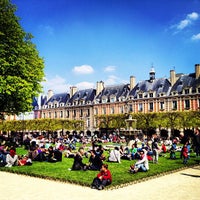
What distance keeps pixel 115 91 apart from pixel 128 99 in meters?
5.65

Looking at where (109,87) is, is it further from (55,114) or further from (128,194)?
(128,194)

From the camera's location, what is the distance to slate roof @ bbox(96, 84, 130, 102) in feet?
203

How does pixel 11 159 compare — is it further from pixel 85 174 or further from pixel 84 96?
pixel 84 96

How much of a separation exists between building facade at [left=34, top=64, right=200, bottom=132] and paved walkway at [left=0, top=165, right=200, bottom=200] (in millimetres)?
39889

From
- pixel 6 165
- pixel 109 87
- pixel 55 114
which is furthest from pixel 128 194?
pixel 55 114

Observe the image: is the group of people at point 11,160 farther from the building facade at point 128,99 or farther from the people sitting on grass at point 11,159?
the building facade at point 128,99

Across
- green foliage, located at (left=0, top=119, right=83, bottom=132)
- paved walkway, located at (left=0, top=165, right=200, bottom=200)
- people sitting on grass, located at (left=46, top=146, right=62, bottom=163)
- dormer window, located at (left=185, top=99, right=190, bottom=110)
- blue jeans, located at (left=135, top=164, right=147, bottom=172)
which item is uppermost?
A: dormer window, located at (left=185, top=99, right=190, bottom=110)

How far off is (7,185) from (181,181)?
302 inches

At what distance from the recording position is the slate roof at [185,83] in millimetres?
50522

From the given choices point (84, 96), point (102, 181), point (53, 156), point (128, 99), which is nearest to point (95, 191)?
point (102, 181)

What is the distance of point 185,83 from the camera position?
5194 centimetres

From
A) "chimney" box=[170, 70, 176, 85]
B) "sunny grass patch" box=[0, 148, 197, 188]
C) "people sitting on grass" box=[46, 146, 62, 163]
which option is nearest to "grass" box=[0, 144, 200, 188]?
"sunny grass patch" box=[0, 148, 197, 188]

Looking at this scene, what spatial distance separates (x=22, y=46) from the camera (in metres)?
24.2

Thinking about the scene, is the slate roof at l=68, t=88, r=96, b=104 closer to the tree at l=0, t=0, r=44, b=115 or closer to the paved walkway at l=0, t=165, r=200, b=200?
the tree at l=0, t=0, r=44, b=115
